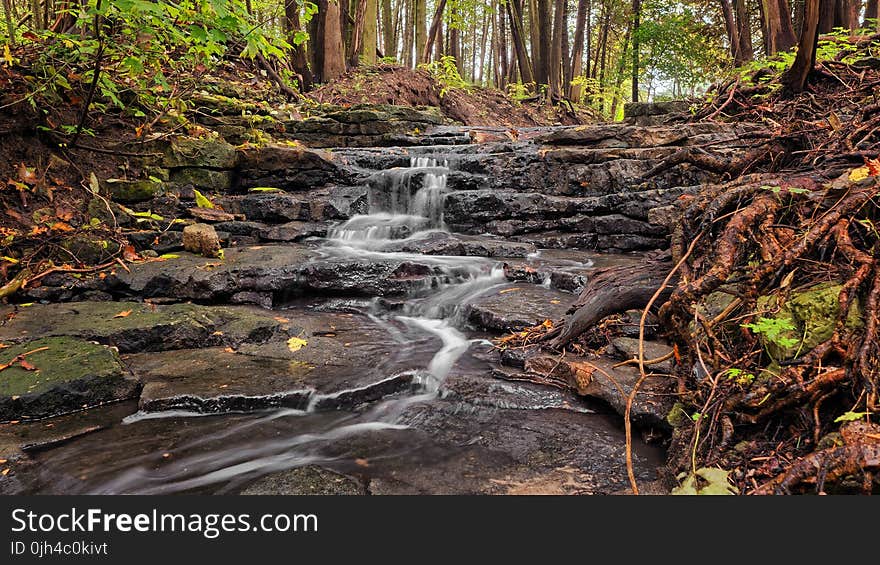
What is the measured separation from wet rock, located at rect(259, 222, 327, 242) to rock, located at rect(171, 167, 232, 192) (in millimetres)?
1401

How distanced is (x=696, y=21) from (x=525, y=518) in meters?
20.7

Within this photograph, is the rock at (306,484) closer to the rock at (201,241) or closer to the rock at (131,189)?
the rock at (201,241)

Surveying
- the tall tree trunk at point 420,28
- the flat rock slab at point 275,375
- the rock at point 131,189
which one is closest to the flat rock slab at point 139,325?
the flat rock slab at point 275,375

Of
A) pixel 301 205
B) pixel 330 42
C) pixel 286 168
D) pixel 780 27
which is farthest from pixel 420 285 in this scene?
pixel 330 42

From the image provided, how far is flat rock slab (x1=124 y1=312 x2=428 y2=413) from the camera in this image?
3857 millimetres

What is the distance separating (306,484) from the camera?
2.82m

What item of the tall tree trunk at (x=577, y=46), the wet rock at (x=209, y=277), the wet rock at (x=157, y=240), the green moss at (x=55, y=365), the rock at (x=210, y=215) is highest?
the tall tree trunk at (x=577, y=46)

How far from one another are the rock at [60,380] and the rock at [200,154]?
468cm

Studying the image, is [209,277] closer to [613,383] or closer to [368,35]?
[613,383]

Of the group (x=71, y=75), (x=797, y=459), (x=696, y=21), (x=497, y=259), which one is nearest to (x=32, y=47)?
(x=71, y=75)

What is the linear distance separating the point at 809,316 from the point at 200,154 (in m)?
8.85

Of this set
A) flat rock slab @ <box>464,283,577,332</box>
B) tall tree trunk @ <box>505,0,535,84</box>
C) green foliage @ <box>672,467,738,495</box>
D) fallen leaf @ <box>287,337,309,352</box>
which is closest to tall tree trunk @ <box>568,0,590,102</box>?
tall tree trunk @ <box>505,0,535,84</box>

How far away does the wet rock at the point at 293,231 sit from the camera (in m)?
8.15

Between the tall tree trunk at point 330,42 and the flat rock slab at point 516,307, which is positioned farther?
the tall tree trunk at point 330,42
